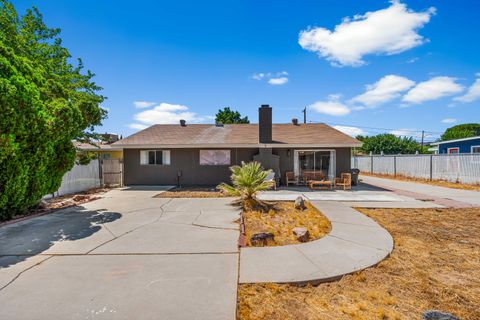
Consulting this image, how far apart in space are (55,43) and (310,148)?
14.8 meters

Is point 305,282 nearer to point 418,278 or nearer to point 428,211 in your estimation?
point 418,278

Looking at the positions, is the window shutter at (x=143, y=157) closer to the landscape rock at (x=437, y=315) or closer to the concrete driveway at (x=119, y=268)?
the concrete driveway at (x=119, y=268)

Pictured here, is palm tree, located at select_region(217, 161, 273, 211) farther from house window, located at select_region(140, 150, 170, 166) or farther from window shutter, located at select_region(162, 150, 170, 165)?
house window, located at select_region(140, 150, 170, 166)

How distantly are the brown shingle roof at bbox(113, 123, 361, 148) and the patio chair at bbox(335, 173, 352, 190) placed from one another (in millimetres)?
1699

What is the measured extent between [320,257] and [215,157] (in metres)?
11.2

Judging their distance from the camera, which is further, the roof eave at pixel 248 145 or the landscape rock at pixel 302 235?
the roof eave at pixel 248 145

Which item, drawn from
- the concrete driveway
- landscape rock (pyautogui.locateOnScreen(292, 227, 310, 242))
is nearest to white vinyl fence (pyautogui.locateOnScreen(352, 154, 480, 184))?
landscape rock (pyautogui.locateOnScreen(292, 227, 310, 242))

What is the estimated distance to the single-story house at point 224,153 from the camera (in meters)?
13.9

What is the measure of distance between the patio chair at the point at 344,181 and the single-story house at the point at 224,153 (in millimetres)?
549

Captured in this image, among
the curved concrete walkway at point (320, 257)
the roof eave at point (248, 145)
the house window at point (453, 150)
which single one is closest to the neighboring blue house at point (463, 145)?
the house window at point (453, 150)

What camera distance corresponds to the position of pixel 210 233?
18.7 ft

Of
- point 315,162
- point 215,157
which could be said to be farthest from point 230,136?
point 315,162

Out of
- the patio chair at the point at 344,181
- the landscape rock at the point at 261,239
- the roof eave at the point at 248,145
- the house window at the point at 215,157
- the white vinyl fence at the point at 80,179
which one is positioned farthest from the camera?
the house window at the point at 215,157

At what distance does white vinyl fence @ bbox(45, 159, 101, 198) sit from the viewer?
38.0 feet
